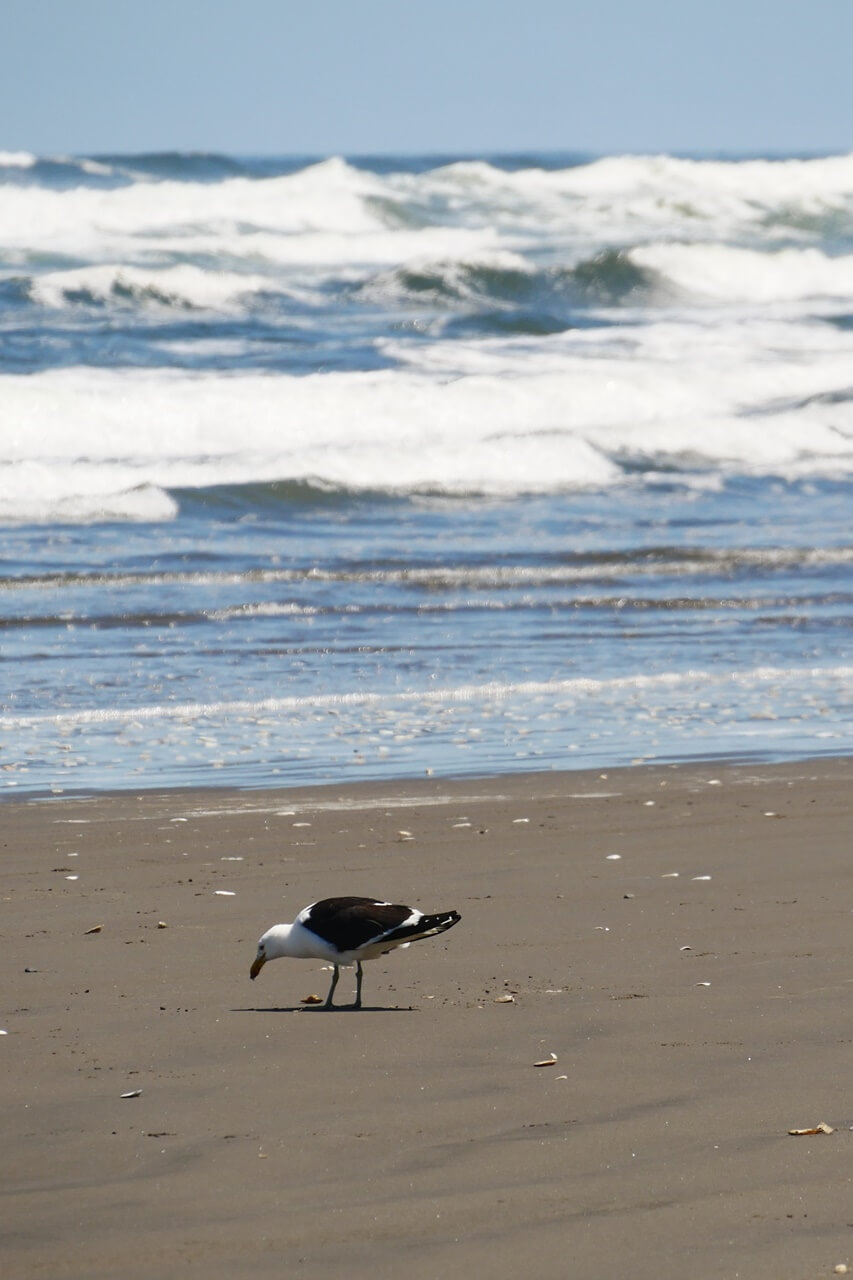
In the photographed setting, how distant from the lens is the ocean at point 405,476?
8.93 meters

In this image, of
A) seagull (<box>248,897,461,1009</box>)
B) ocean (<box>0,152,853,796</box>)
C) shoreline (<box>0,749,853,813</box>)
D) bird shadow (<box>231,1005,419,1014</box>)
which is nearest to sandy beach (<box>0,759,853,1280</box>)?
bird shadow (<box>231,1005,419,1014</box>)

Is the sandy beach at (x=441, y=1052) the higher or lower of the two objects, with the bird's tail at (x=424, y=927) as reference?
lower

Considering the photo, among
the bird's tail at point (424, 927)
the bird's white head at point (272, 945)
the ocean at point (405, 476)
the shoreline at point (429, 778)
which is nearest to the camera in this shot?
the bird's tail at point (424, 927)

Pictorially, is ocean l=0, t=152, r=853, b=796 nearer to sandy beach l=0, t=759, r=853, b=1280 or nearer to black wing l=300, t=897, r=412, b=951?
sandy beach l=0, t=759, r=853, b=1280

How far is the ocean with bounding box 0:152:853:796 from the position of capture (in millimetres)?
8930

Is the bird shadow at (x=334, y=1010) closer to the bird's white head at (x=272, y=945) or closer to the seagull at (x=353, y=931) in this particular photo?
the seagull at (x=353, y=931)

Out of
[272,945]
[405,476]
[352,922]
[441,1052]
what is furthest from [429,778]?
[405,476]

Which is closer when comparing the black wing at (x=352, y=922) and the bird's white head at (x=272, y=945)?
the black wing at (x=352, y=922)

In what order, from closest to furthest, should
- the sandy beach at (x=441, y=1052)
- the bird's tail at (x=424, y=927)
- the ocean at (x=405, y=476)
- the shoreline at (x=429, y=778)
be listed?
the sandy beach at (x=441, y=1052) → the bird's tail at (x=424, y=927) → the shoreline at (x=429, y=778) → the ocean at (x=405, y=476)

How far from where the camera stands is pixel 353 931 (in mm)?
4340

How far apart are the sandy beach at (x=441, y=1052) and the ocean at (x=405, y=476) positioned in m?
1.49

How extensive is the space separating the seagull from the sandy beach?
143mm

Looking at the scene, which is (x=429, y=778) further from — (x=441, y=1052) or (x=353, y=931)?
(x=441, y=1052)

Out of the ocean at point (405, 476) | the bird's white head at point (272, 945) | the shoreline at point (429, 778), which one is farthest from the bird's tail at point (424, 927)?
the ocean at point (405, 476)
